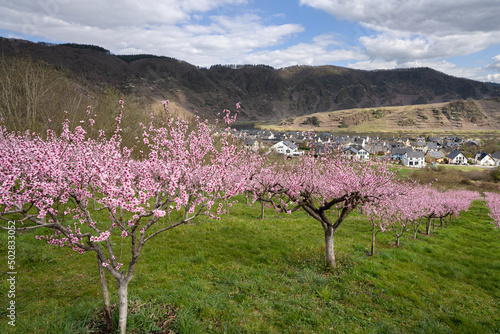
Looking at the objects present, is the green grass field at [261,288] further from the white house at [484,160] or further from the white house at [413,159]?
the white house at [484,160]

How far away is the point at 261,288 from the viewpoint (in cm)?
1086

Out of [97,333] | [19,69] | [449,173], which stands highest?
[19,69]

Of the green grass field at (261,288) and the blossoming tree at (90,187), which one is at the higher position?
the blossoming tree at (90,187)

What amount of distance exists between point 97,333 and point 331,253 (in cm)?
1122

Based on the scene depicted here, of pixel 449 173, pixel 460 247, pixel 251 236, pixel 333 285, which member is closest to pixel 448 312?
pixel 333 285

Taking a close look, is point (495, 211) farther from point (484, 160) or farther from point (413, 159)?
point (484, 160)

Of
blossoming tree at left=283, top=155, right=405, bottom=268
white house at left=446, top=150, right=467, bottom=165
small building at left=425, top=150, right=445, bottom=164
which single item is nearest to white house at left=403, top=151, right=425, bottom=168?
small building at left=425, top=150, right=445, bottom=164

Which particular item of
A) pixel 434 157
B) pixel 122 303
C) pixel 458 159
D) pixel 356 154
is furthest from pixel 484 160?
pixel 122 303

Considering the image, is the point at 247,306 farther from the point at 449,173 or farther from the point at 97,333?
the point at 449,173

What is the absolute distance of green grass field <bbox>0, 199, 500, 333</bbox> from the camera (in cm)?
816

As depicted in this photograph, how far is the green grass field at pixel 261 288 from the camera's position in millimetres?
8164

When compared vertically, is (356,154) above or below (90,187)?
above

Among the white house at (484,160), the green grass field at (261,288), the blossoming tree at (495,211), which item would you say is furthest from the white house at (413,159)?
the green grass field at (261,288)

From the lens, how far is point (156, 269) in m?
12.2
